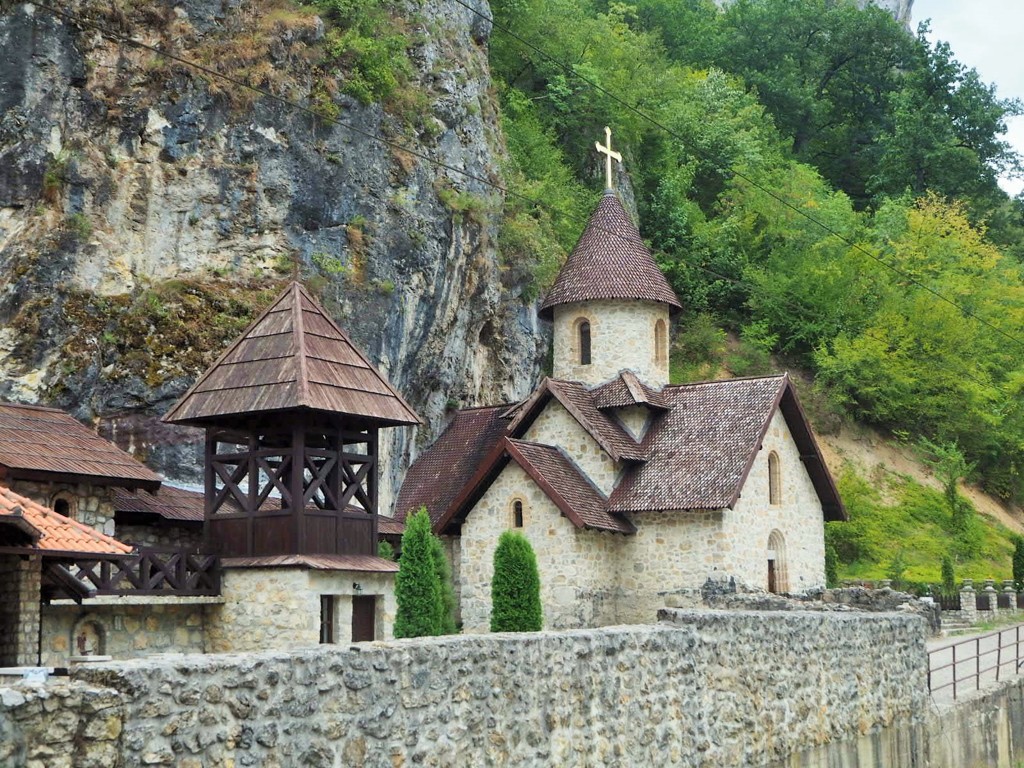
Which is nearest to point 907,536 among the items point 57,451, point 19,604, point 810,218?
point 810,218

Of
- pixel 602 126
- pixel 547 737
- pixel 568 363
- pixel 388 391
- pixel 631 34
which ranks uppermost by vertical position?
pixel 631 34

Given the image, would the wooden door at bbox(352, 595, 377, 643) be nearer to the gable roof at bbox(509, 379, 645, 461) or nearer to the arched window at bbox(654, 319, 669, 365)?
the gable roof at bbox(509, 379, 645, 461)

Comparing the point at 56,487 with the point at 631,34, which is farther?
the point at 631,34

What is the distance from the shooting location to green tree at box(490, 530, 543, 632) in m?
24.2

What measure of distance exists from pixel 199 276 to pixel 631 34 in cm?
3728

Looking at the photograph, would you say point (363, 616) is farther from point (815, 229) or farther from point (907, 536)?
point (815, 229)

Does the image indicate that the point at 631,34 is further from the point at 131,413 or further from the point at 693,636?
the point at 693,636

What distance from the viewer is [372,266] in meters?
29.2

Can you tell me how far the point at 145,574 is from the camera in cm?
1866

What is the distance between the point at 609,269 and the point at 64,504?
1596 cm

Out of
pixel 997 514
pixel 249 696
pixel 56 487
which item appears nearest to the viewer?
pixel 249 696

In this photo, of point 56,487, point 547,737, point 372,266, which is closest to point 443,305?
point 372,266

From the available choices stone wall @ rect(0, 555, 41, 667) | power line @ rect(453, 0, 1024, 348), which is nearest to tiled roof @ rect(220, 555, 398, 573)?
stone wall @ rect(0, 555, 41, 667)

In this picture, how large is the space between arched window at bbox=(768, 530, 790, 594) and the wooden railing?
14.5 m
